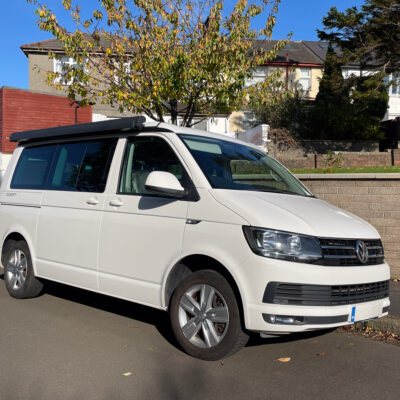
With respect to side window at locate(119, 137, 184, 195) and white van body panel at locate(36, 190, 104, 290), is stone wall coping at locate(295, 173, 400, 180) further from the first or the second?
white van body panel at locate(36, 190, 104, 290)

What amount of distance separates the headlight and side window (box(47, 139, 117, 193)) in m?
2.04

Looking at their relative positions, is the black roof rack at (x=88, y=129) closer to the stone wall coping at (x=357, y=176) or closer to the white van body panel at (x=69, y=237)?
the white van body panel at (x=69, y=237)

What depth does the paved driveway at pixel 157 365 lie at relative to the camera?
362cm

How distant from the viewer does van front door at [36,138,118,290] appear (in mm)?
5176

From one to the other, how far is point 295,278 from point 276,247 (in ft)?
0.91

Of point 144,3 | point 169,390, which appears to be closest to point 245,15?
point 144,3

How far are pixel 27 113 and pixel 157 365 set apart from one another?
79.8 ft

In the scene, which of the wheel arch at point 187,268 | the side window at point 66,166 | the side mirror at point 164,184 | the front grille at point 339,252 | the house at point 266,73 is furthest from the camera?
the house at point 266,73

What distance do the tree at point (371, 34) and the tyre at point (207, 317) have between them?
67.5 feet

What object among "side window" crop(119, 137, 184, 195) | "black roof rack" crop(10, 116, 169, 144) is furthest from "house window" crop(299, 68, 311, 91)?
"side window" crop(119, 137, 184, 195)

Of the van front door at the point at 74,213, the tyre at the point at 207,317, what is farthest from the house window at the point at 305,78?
the tyre at the point at 207,317

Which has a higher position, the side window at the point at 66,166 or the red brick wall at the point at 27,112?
the red brick wall at the point at 27,112

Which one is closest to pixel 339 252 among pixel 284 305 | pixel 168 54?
pixel 284 305

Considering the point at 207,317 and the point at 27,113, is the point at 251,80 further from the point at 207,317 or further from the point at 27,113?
the point at 207,317
